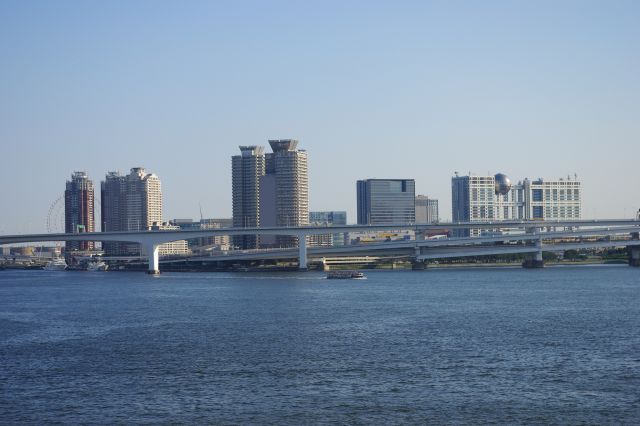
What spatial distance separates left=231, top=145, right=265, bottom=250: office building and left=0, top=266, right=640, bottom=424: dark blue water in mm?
114369

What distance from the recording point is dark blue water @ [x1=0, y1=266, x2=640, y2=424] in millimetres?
25156

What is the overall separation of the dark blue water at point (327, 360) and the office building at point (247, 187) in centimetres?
11437

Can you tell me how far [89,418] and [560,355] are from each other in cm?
1653

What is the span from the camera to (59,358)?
112 ft

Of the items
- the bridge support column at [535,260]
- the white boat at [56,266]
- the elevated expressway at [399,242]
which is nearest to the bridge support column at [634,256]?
the elevated expressway at [399,242]

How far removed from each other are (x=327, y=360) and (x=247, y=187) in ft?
471

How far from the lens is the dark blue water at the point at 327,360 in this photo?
25156 mm

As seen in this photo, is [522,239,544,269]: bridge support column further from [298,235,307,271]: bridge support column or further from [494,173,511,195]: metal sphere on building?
[494,173,511,195]: metal sphere on building

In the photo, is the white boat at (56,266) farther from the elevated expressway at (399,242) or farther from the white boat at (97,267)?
the elevated expressway at (399,242)

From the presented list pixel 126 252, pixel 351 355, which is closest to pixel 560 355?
pixel 351 355

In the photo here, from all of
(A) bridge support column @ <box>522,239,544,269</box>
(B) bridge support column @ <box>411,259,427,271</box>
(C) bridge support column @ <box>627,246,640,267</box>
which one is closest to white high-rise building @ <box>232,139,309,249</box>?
(B) bridge support column @ <box>411,259,427,271</box>

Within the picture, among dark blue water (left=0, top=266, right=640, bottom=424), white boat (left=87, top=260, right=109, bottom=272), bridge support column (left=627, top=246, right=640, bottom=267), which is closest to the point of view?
dark blue water (left=0, top=266, right=640, bottom=424)

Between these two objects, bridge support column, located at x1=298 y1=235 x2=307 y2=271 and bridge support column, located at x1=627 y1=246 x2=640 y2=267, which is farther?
bridge support column, located at x1=627 y1=246 x2=640 y2=267

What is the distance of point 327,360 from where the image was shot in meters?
32.6
